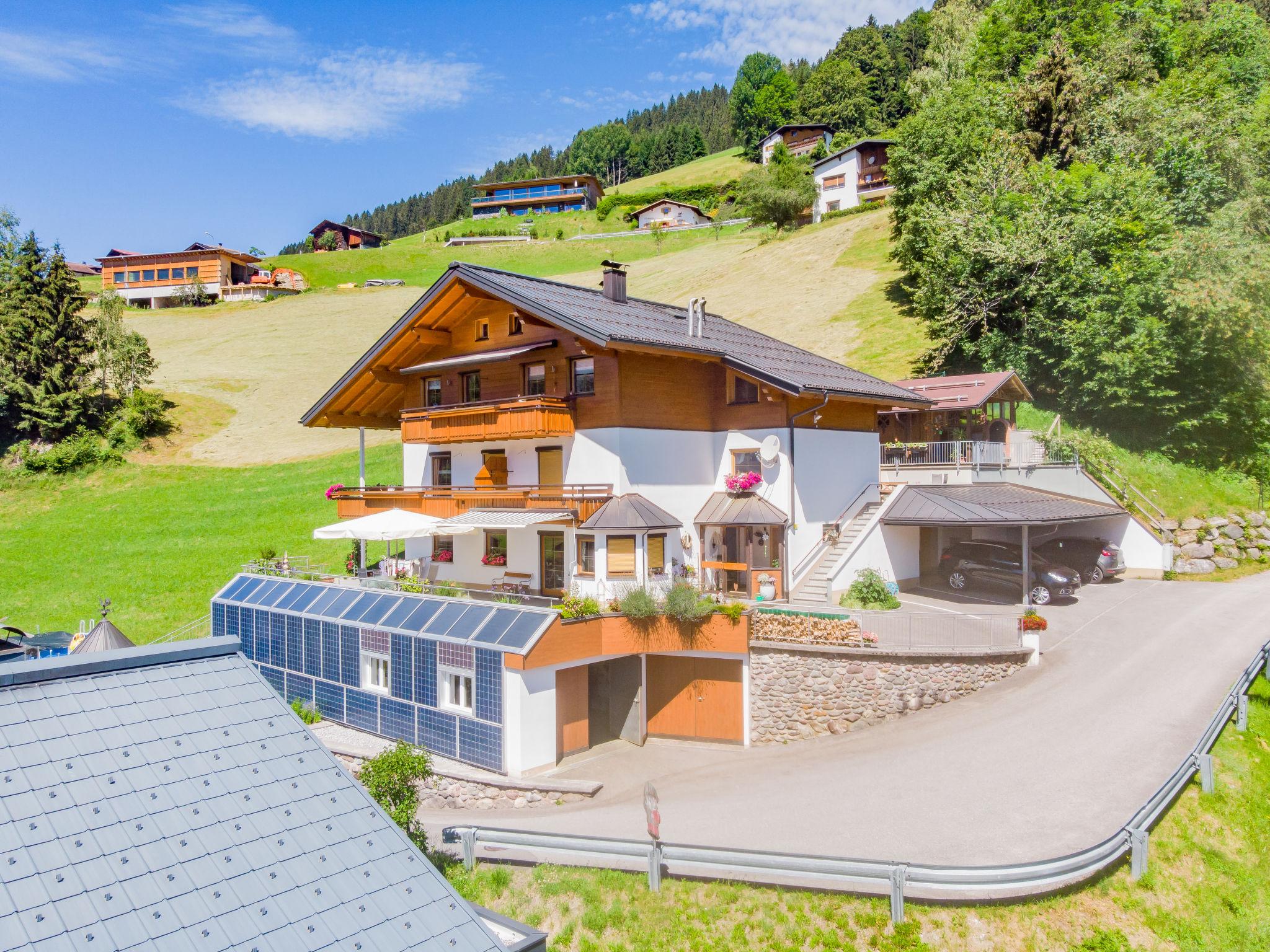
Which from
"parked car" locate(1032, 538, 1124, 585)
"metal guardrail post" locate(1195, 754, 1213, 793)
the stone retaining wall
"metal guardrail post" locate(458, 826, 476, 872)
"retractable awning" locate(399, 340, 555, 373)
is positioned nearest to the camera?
"metal guardrail post" locate(458, 826, 476, 872)

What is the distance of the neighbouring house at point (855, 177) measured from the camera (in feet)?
289

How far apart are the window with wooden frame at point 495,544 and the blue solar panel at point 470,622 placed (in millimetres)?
5677

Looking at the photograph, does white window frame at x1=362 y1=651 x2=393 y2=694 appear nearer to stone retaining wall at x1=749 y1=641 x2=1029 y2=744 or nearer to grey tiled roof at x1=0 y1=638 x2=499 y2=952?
stone retaining wall at x1=749 y1=641 x2=1029 y2=744

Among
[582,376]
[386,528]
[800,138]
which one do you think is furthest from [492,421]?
[800,138]

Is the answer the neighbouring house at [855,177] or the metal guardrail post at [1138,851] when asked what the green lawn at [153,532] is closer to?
the metal guardrail post at [1138,851]

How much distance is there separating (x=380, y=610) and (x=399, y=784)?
812cm

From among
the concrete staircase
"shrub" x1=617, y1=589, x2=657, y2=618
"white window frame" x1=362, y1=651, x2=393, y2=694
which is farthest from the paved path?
the concrete staircase

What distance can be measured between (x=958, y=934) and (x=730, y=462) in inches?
585

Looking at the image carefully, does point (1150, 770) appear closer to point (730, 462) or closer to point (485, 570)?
point (730, 462)

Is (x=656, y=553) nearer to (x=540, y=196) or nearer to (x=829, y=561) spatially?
(x=829, y=561)

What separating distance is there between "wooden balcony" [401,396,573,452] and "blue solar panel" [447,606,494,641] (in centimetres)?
534

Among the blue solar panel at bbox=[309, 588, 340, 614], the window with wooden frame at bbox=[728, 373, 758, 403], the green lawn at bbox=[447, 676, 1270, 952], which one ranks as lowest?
the green lawn at bbox=[447, 676, 1270, 952]

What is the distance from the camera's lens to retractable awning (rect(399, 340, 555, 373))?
77.8 feet

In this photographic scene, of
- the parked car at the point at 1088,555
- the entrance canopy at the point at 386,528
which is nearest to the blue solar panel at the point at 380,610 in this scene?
the entrance canopy at the point at 386,528
